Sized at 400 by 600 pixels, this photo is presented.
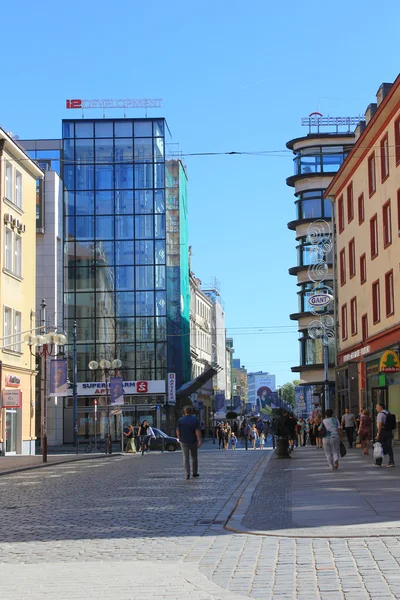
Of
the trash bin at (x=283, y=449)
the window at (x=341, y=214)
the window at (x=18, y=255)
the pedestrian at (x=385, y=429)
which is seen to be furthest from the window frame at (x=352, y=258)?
the pedestrian at (x=385, y=429)

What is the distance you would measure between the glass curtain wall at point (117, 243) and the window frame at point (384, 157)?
36806 mm

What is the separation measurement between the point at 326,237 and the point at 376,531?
4407 cm

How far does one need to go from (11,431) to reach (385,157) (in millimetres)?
23048

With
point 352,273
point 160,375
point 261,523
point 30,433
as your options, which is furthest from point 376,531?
point 160,375

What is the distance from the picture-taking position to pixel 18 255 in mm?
49625

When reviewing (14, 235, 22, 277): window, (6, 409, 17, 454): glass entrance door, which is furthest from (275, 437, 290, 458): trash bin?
(14, 235, 22, 277): window

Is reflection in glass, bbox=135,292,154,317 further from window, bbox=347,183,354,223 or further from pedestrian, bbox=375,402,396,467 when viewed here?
pedestrian, bbox=375,402,396,467

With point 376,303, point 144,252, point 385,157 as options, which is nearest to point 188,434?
point 385,157

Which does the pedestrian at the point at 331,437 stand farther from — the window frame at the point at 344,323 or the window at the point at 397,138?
the window frame at the point at 344,323

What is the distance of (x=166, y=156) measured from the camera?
77188 mm

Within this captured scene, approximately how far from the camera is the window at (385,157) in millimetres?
38688

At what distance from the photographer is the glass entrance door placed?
1858 inches

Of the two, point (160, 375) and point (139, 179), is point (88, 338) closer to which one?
point (160, 375)

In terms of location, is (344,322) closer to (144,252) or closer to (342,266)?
(342,266)
